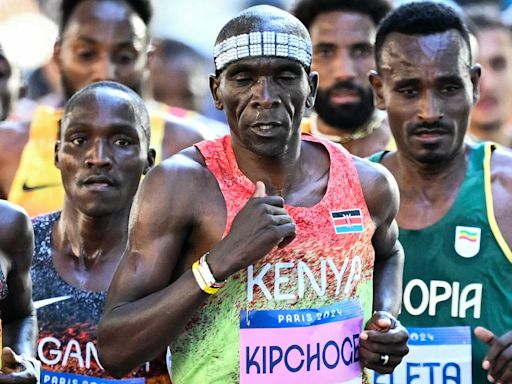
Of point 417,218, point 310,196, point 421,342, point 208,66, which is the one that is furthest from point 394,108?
point 208,66

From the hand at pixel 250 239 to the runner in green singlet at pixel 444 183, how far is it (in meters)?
1.60

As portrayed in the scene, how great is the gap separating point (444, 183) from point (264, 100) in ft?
5.90

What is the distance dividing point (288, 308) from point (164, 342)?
1.37 feet

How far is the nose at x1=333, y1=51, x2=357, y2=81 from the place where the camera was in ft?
24.7

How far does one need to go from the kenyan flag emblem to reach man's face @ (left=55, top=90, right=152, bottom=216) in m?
1.32

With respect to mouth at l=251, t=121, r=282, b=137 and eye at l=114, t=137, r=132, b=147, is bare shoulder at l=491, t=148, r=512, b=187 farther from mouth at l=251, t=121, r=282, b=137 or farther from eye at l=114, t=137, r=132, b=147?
mouth at l=251, t=121, r=282, b=137

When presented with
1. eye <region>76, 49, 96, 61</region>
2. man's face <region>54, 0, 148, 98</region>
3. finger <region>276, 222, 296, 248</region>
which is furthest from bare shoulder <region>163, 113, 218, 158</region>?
finger <region>276, 222, 296, 248</region>

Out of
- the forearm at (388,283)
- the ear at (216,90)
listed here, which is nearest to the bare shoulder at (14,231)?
the ear at (216,90)

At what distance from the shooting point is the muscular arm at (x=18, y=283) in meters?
4.78

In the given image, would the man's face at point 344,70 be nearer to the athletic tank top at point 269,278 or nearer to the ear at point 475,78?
the ear at point 475,78

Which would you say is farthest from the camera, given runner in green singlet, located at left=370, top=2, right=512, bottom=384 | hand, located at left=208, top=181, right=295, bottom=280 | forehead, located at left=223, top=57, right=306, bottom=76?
runner in green singlet, located at left=370, top=2, right=512, bottom=384

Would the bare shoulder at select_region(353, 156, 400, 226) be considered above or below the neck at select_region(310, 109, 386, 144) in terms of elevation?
below

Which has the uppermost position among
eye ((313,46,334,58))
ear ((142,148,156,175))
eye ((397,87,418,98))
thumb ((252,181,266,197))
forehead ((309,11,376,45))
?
forehead ((309,11,376,45))

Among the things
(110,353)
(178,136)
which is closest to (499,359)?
(110,353)
